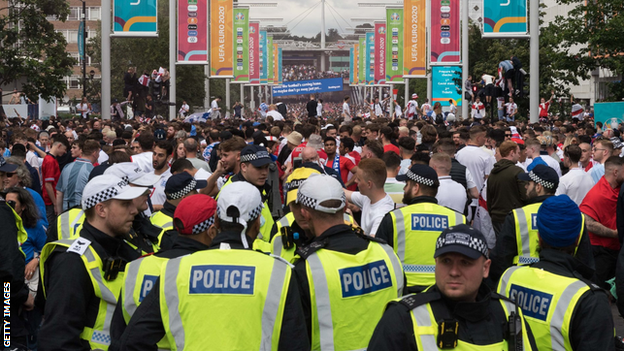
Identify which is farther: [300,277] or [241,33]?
[241,33]

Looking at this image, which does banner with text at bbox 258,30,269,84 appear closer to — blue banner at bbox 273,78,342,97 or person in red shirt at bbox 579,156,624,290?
blue banner at bbox 273,78,342,97

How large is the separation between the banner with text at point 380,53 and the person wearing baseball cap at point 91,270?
5280 centimetres

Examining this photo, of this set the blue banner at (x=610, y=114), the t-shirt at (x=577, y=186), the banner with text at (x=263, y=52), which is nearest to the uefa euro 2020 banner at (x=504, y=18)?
the blue banner at (x=610, y=114)

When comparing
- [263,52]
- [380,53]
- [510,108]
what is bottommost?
[510,108]

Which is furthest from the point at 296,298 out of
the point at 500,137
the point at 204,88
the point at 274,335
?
the point at 204,88

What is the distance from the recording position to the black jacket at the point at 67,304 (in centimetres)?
384

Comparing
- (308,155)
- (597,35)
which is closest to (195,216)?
(308,155)

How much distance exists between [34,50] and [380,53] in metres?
30.5

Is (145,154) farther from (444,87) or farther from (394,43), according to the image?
(394,43)

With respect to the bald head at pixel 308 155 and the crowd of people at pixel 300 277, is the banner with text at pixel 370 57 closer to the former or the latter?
the bald head at pixel 308 155

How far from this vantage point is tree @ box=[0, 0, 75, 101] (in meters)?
30.7

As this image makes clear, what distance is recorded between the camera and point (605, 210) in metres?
8.23

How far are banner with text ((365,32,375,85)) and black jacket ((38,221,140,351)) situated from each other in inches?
2447

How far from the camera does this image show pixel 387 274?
4.27m
